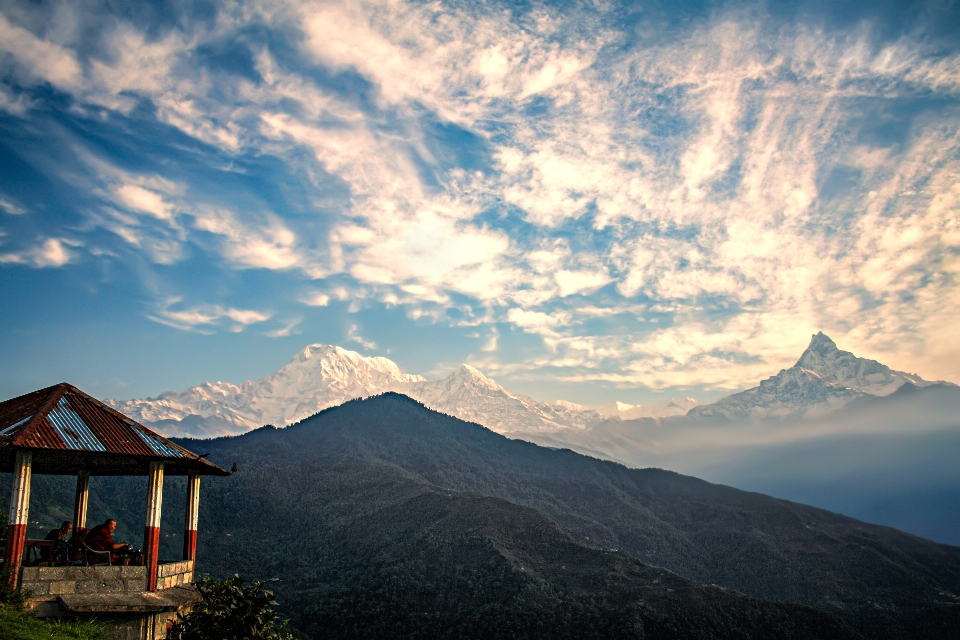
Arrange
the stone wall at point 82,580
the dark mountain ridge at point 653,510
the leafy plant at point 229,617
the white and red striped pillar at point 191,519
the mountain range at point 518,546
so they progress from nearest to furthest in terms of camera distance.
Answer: the leafy plant at point 229,617
the stone wall at point 82,580
the white and red striped pillar at point 191,519
the mountain range at point 518,546
the dark mountain ridge at point 653,510

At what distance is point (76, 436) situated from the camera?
20.0m

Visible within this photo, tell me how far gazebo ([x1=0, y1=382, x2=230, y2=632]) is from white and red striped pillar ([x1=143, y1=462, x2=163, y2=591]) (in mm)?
29

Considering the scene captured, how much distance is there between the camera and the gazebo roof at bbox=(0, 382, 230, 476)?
19.2 m

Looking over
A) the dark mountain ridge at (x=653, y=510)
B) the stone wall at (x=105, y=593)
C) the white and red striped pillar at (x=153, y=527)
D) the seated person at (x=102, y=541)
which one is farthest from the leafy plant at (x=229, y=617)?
the dark mountain ridge at (x=653, y=510)

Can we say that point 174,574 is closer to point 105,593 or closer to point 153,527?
point 153,527

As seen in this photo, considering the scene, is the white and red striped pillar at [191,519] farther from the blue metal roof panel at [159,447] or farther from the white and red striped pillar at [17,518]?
the white and red striped pillar at [17,518]

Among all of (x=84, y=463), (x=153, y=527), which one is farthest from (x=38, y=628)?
(x=84, y=463)

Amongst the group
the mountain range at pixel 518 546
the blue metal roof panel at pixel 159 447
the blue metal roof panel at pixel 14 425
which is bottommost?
the mountain range at pixel 518 546

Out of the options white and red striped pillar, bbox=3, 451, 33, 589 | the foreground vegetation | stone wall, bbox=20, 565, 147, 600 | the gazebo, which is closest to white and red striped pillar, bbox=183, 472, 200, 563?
the gazebo

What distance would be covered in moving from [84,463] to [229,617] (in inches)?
496

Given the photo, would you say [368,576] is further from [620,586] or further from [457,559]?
[620,586]

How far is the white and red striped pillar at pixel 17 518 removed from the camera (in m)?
18.4

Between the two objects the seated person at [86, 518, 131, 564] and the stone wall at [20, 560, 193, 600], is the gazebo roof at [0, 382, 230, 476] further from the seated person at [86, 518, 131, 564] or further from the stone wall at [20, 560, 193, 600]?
the stone wall at [20, 560, 193, 600]

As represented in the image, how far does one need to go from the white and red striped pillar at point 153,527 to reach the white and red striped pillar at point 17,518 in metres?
3.29
